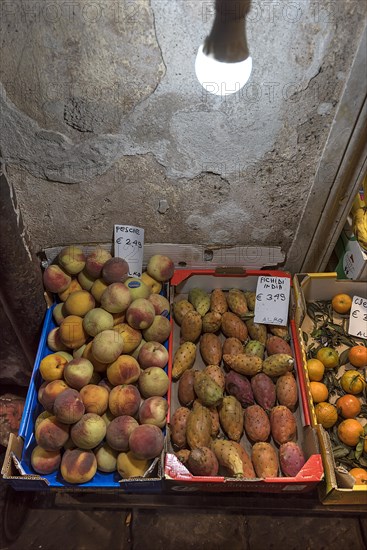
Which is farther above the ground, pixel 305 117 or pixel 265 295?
pixel 305 117

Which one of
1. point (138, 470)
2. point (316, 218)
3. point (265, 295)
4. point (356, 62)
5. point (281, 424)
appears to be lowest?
point (138, 470)

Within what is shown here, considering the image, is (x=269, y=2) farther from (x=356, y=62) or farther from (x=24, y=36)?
(x=24, y=36)

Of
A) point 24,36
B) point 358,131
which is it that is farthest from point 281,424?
point 24,36

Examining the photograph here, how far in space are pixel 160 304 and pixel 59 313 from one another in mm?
451

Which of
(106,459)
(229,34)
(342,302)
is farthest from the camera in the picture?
(342,302)

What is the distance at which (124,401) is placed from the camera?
5.54ft

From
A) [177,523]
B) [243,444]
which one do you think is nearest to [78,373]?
[243,444]

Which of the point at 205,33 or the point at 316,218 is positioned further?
the point at 316,218

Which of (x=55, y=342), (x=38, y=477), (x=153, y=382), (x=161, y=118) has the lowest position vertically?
(x=38, y=477)

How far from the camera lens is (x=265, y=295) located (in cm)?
209

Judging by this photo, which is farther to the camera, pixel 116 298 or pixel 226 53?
pixel 116 298

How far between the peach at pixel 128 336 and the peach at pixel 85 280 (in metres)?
0.26

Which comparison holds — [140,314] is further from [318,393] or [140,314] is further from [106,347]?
[318,393]

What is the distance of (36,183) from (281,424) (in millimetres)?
1362
